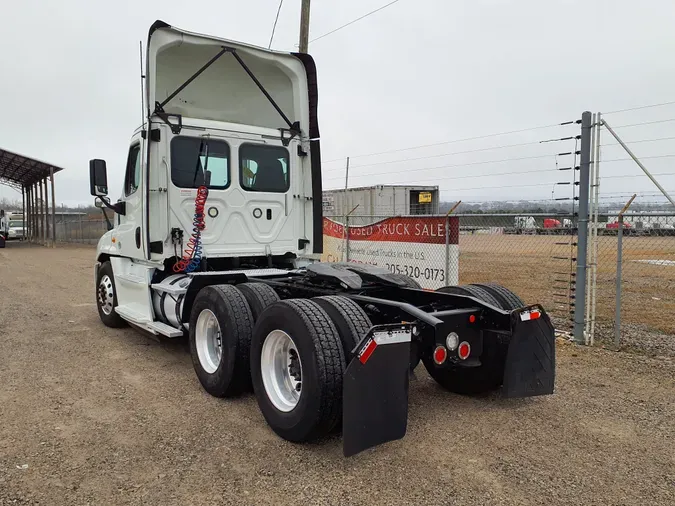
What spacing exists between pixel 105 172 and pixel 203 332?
292 cm

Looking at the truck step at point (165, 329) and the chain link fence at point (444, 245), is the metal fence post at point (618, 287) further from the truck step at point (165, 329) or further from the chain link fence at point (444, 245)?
the truck step at point (165, 329)

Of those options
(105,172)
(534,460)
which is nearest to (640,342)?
(534,460)

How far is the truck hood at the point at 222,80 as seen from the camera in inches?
236

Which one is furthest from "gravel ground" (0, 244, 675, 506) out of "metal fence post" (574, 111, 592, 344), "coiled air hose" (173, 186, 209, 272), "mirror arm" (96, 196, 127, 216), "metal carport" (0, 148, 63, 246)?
"metal carport" (0, 148, 63, 246)

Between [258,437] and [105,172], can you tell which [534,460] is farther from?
[105,172]

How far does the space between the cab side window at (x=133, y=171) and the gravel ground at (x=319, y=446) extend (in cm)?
221

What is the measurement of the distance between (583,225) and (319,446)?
4633 mm

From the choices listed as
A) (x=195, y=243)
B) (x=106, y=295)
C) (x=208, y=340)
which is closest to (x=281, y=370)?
(x=208, y=340)

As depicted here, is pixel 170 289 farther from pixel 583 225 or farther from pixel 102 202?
pixel 583 225

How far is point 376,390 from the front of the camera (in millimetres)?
3299

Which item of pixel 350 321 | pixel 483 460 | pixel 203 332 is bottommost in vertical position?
pixel 483 460

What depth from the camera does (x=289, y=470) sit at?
3352 millimetres

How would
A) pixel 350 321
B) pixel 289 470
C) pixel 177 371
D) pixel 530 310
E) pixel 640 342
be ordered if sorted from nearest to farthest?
pixel 289 470
pixel 350 321
pixel 530 310
pixel 177 371
pixel 640 342

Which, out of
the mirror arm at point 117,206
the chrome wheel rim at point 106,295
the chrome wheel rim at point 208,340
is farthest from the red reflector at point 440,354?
the chrome wheel rim at point 106,295
